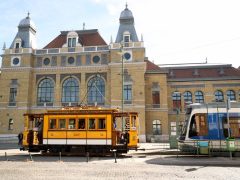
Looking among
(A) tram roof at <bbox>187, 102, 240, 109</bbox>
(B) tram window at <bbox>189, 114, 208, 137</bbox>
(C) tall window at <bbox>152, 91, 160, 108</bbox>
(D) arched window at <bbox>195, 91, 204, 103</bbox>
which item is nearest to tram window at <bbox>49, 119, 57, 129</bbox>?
(B) tram window at <bbox>189, 114, 208, 137</bbox>

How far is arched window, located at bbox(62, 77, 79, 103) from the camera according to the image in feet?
134

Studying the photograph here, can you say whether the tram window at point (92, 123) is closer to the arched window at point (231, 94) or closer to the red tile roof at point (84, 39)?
the red tile roof at point (84, 39)

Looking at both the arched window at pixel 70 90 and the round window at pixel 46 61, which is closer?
the arched window at pixel 70 90

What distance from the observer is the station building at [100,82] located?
39.1 meters

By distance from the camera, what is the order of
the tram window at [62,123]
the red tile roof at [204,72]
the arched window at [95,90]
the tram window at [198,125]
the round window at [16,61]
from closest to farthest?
1. the tram window at [198,125]
2. the tram window at [62,123]
3. the arched window at [95,90]
4. the round window at [16,61]
5. the red tile roof at [204,72]

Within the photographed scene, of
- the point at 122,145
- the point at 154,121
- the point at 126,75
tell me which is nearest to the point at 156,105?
the point at 154,121

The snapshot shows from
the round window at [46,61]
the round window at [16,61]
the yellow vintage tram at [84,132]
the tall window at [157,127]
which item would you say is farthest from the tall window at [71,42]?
the yellow vintage tram at [84,132]

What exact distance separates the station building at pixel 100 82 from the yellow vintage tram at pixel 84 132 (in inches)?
745

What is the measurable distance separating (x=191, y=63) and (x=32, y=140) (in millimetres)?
39859

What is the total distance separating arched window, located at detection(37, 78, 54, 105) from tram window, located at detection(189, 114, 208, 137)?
27872mm

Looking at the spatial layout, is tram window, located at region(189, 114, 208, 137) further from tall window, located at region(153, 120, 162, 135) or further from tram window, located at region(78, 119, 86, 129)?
tall window, located at region(153, 120, 162, 135)

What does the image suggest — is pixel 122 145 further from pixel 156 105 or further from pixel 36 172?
pixel 156 105

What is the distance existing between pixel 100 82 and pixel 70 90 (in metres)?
4.90

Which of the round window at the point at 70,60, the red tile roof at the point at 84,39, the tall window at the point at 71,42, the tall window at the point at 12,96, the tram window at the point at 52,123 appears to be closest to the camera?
the tram window at the point at 52,123
